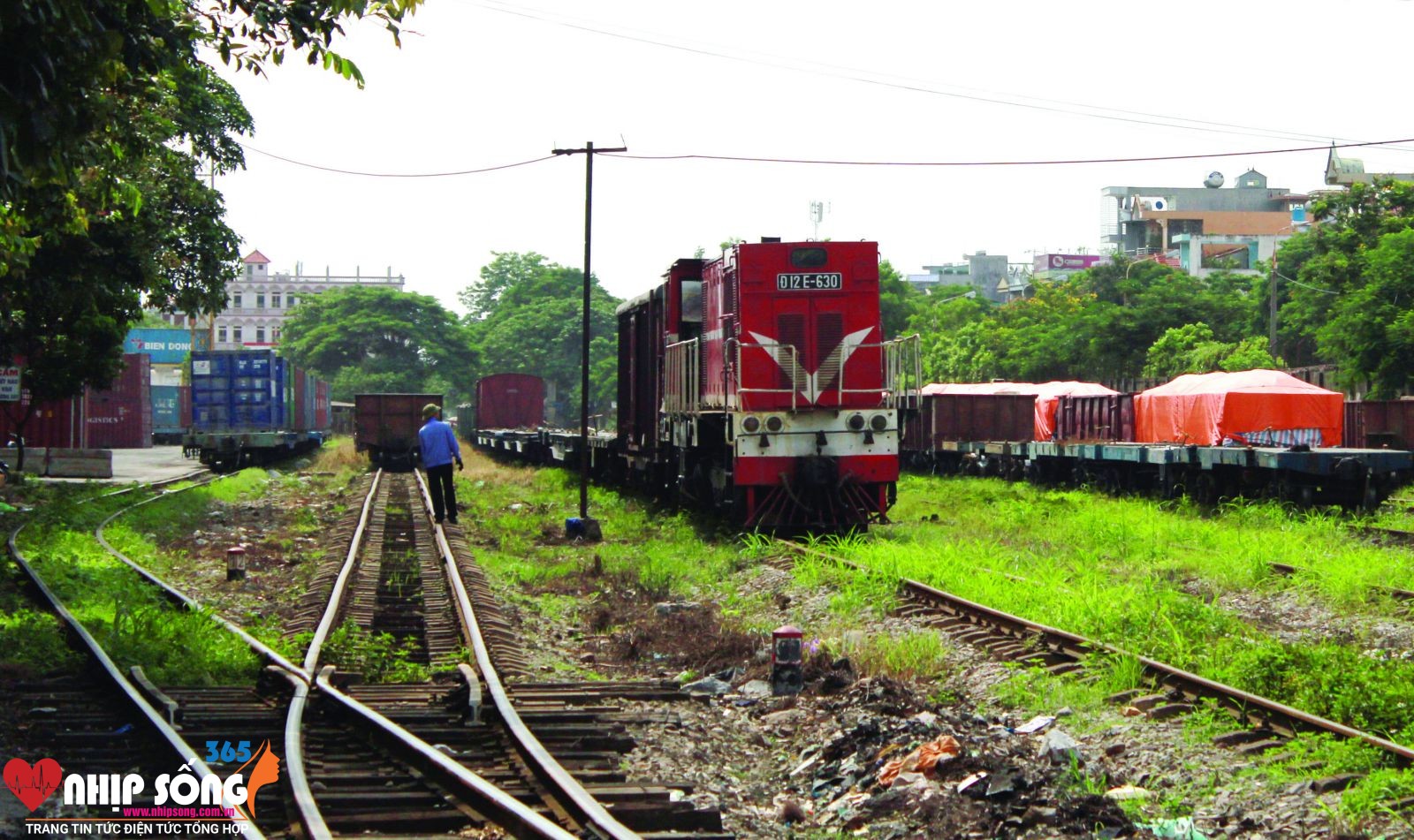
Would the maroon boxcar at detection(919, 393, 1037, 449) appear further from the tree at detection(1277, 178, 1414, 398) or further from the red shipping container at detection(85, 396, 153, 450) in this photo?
the red shipping container at detection(85, 396, 153, 450)

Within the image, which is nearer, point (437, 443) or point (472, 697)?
point (472, 697)

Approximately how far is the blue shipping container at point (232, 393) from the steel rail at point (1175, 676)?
96.3ft

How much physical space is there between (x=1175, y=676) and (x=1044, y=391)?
87.6 ft

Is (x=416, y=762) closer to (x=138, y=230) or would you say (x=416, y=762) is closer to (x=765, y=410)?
(x=765, y=410)

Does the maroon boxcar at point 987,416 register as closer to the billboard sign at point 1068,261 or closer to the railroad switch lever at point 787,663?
the railroad switch lever at point 787,663

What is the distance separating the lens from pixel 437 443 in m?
16.4

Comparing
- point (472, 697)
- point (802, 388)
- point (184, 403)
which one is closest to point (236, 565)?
point (802, 388)

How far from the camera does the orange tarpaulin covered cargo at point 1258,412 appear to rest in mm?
22281

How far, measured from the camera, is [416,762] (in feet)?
20.6

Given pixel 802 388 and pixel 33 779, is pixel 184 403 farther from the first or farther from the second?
pixel 33 779

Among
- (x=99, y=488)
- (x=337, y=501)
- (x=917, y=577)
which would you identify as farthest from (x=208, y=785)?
(x=99, y=488)

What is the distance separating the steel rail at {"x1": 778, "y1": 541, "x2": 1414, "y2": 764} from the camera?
21.4ft

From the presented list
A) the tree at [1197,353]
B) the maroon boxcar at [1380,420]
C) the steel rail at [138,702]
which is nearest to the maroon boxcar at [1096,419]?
the maroon boxcar at [1380,420]

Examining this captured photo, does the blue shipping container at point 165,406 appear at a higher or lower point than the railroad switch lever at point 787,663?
higher
